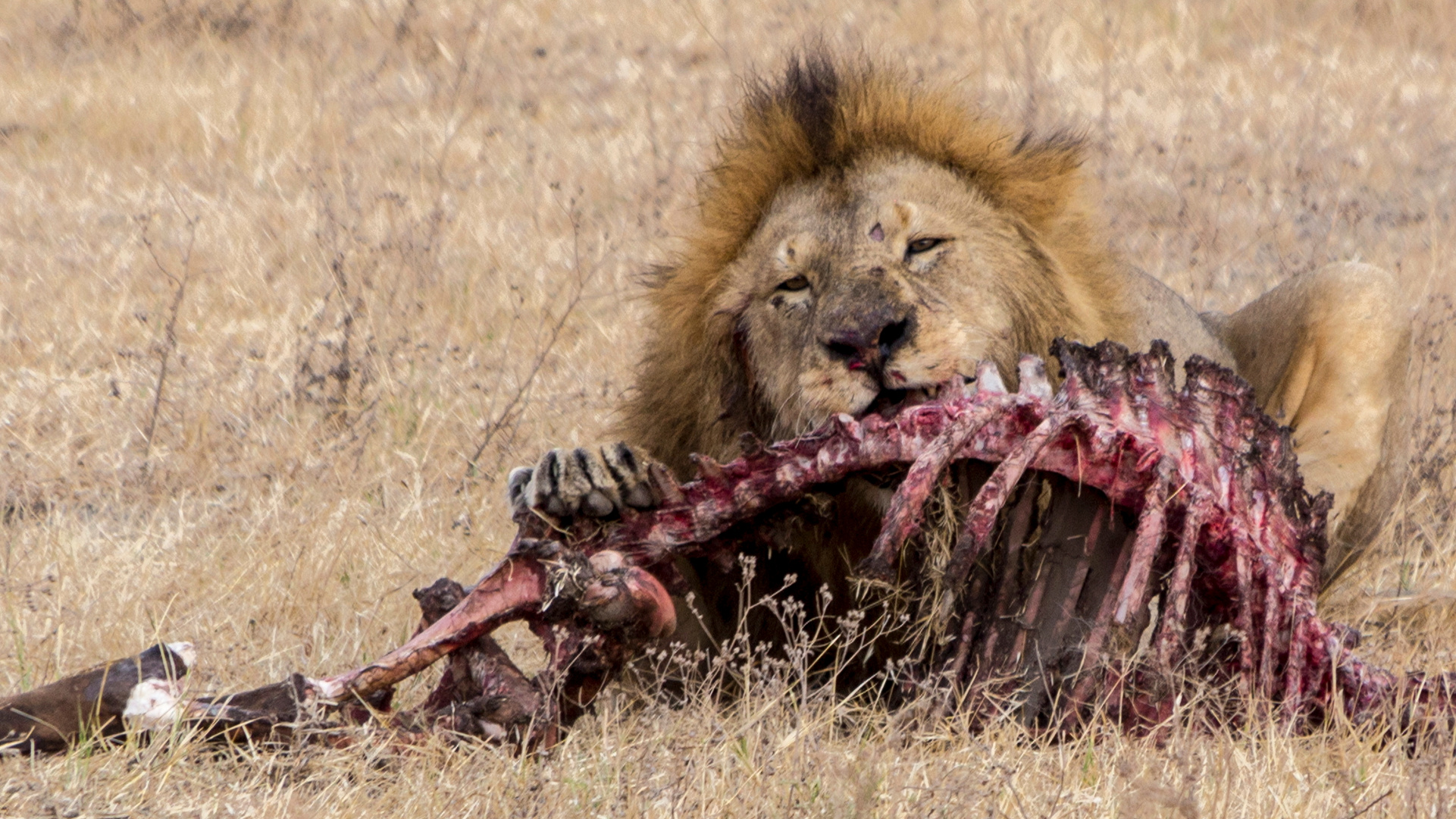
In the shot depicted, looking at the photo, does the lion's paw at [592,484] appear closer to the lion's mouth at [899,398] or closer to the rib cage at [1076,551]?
the rib cage at [1076,551]

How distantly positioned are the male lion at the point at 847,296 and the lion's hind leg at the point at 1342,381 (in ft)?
0.05

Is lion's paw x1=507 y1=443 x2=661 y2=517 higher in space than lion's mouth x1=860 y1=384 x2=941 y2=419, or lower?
lower

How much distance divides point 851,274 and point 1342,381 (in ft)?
5.25

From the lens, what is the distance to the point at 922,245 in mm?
3441

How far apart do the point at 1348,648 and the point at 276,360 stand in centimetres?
425

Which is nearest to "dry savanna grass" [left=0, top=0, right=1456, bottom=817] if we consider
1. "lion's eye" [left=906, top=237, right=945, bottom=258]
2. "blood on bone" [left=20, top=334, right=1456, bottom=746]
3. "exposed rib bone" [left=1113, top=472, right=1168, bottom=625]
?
"blood on bone" [left=20, top=334, right=1456, bottom=746]

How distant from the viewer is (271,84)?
9.69 m

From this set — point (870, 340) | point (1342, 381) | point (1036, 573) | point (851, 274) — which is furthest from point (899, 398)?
point (1342, 381)

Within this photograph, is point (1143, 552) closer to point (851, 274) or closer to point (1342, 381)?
point (851, 274)

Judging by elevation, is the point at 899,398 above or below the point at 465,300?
above

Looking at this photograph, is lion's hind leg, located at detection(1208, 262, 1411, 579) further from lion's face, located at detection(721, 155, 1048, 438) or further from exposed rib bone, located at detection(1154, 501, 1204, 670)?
exposed rib bone, located at detection(1154, 501, 1204, 670)

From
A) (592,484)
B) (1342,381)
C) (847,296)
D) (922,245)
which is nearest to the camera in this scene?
(592,484)

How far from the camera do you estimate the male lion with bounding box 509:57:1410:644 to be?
3154 millimetres

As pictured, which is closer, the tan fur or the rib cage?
the rib cage
